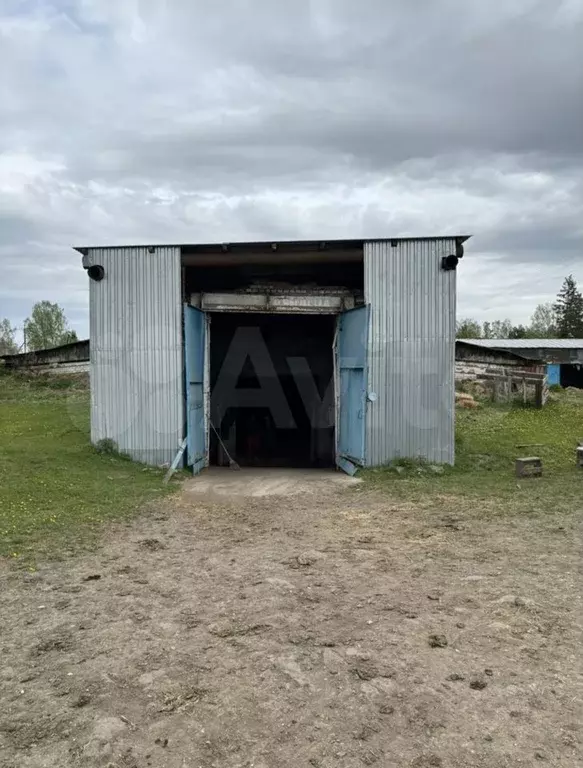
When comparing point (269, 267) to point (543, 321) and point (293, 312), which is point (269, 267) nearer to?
point (293, 312)

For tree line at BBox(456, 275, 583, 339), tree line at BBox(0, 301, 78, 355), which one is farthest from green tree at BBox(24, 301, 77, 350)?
tree line at BBox(456, 275, 583, 339)

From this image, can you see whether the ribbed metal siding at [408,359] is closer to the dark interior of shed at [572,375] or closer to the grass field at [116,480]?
the grass field at [116,480]

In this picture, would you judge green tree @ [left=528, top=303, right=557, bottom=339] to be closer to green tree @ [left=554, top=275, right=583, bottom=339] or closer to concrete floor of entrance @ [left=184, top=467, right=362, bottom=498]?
green tree @ [left=554, top=275, right=583, bottom=339]

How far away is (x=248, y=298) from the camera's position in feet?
33.9

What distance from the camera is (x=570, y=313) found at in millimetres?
54500

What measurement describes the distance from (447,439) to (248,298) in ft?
13.8

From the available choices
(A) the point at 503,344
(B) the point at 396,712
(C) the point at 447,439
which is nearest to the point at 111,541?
(B) the point at 396,712

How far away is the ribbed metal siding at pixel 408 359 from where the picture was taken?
390 inches

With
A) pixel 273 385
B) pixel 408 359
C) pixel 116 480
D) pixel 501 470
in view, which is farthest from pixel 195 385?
pixel 273 385

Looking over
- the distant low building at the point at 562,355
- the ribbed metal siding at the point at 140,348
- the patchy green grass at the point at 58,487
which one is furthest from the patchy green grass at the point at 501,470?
the distant low building at the point at 562,355

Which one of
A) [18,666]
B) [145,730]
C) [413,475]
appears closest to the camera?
[145,730]

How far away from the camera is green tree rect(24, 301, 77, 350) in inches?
1941

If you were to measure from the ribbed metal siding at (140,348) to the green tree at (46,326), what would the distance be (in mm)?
42146

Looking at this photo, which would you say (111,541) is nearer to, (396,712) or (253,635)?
(253,635)
